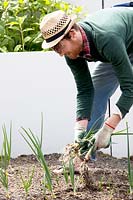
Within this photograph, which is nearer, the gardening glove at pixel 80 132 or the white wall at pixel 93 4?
the gardening glove at pixel 80 132

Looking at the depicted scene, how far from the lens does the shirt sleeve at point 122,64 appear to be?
351 cm

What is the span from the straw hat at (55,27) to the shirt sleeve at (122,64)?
239mm

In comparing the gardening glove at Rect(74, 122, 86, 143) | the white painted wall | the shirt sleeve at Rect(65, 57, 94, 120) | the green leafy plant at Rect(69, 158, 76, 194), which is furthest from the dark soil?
the white painted wall

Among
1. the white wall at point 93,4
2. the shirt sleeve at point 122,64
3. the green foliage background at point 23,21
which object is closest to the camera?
the shirt sleeve at point 122,64

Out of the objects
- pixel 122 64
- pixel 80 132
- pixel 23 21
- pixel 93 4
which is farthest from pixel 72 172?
pixel 93 4

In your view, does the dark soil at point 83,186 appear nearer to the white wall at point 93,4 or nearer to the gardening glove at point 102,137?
the gardening glove at point 102,137

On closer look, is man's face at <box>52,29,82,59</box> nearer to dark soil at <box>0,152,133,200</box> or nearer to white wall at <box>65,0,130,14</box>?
dark soil at <box>0,152,133,200</box>

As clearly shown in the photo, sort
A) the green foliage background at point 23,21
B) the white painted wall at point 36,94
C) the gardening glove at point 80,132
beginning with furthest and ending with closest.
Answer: the green foliage background at point 23,21, the white painted wall at point 36,94, the gardening glove at point 80,132

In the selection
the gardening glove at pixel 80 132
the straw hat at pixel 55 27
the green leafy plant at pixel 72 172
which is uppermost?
the straw hat at pixel 55 27

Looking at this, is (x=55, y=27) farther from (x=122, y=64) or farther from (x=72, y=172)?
(x=72, y=172)

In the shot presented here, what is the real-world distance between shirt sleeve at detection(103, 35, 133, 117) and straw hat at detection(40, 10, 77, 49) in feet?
0.78

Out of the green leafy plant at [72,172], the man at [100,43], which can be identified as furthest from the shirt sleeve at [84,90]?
the green leafy plant at [72,172]

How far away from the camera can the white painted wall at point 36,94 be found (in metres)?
5.40

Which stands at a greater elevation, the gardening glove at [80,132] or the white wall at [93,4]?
the white wall at [93,4]
